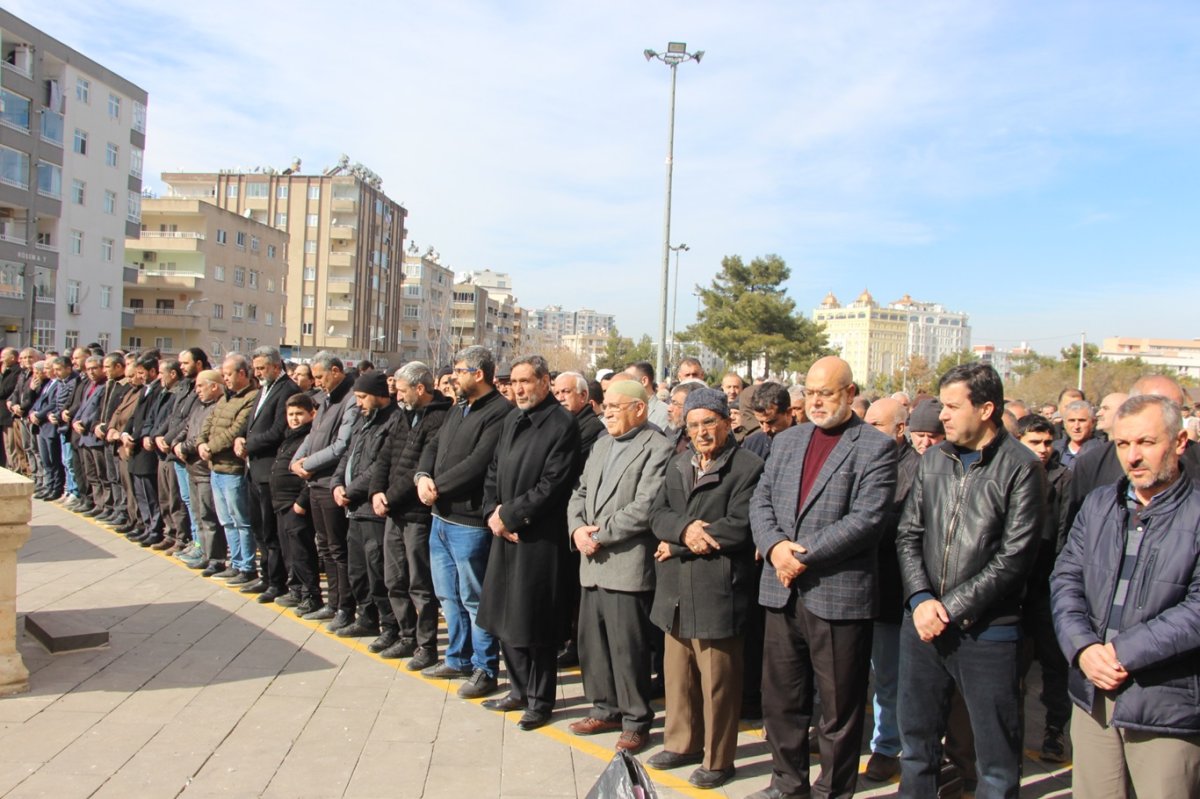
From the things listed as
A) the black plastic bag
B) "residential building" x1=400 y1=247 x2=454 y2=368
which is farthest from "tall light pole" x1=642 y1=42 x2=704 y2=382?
→ "residential building" x1=400 y1=247 x2=454 y2=368

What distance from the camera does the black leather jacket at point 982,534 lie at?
3.66 meters

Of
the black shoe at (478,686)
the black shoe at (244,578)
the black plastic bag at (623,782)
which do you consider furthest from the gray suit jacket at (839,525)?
the black shoe at (244,578)

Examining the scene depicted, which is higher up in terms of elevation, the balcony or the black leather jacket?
the balcony

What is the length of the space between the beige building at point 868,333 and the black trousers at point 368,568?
580ft

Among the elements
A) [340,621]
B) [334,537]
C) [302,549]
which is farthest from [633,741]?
[302,549]

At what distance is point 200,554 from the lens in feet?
29.2

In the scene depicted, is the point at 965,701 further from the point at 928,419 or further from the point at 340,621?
the point at 340,621

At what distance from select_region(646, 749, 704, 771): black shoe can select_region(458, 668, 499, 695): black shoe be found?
4.53 feet

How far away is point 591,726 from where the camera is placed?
5.02 metres

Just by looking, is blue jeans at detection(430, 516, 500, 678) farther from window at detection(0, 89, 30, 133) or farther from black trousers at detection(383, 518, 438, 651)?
window at detection(0, 89, 30, 133)

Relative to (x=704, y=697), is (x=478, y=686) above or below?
below

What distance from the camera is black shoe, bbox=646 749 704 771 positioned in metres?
4.59

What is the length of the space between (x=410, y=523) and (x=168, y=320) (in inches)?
2071

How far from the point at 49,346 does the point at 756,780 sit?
4318 cm
